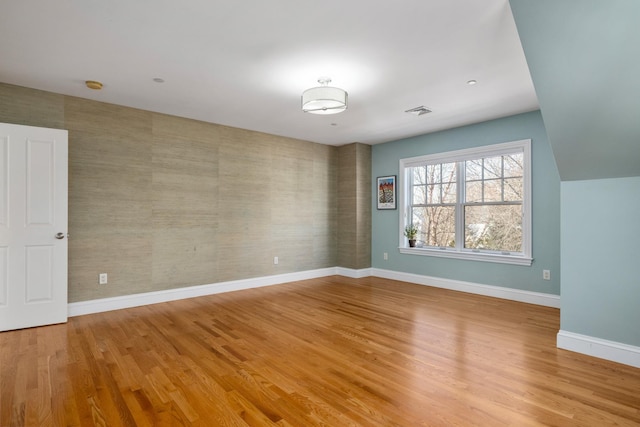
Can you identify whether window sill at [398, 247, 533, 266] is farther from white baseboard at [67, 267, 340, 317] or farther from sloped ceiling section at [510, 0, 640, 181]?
sloped ceiling section at [510, 0, 640, 181]

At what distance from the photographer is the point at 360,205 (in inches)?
255

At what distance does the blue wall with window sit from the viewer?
4328mm

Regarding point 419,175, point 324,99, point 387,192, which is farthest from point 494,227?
point 324,99

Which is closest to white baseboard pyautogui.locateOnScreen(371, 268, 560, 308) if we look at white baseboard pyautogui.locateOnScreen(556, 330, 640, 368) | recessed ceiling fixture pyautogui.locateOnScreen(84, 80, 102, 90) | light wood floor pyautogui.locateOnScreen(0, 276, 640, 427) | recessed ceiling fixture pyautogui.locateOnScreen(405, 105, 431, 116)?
light wood floor pyautogui.locateOnScreen(0, 276, 640, 427)

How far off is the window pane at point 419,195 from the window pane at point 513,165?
4.45 ft

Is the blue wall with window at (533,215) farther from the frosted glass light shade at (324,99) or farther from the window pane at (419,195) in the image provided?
the frosted glass light shade at (324,99)

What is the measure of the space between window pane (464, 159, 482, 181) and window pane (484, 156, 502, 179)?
9 centimetres

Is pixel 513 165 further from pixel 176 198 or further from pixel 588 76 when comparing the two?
pixel 176 198

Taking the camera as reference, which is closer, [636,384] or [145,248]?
[636,384]

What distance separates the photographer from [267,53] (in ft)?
9.55

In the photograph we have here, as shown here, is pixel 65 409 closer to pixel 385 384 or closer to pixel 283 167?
pixel 385 384

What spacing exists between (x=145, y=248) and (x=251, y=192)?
179 centimetres

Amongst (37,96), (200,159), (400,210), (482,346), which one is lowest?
(482,346)

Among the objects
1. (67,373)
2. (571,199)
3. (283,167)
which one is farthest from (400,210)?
(67,373)
